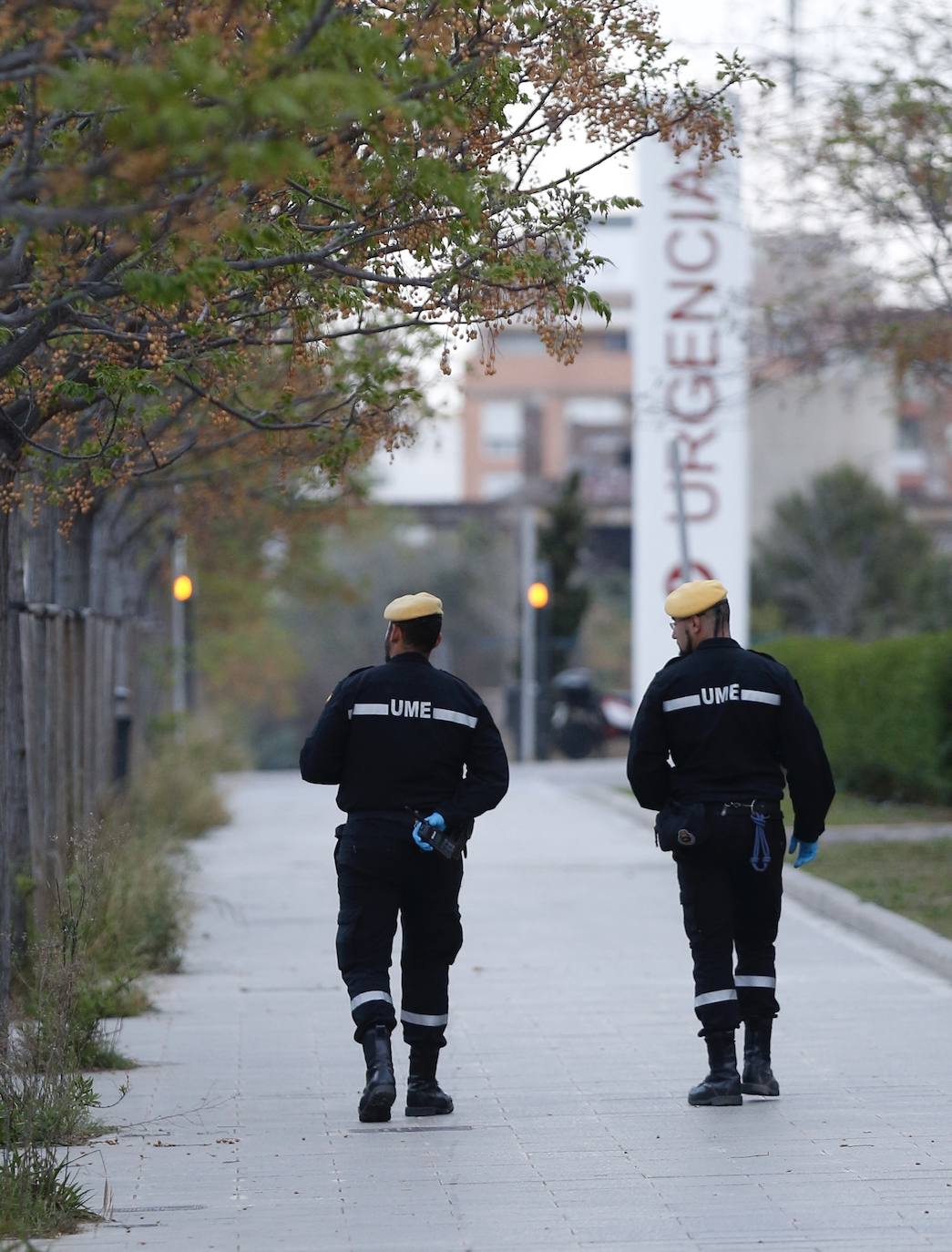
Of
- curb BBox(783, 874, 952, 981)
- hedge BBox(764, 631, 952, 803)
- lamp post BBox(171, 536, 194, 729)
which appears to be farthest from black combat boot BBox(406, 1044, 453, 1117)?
lamp post BBox(171, 536, 194, 729)

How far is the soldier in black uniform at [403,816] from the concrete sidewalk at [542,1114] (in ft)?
1.07

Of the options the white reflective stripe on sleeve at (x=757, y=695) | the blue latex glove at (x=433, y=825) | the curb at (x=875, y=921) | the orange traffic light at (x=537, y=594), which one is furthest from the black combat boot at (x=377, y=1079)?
the orange traffic light at (x=537, y=594)

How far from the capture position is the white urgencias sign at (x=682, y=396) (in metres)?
26.2

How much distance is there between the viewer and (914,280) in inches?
603

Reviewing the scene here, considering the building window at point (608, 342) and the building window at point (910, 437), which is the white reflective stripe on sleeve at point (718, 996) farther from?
the building window at point (608, 342)

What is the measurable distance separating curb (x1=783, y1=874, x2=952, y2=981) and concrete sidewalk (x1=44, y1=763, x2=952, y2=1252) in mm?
141

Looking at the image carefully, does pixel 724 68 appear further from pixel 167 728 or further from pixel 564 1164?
pixel 167 728

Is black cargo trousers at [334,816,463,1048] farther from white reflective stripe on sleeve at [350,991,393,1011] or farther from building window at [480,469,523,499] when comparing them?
building window at [480,469,523,499]

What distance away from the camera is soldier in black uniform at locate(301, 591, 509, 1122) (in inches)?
287

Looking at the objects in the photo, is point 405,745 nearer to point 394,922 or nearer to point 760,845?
point 394,922

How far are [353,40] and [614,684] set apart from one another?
187 feet

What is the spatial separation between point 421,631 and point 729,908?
4.89ft

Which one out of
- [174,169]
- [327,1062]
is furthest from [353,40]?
[327,1062]

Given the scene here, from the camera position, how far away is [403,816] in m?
7.30
